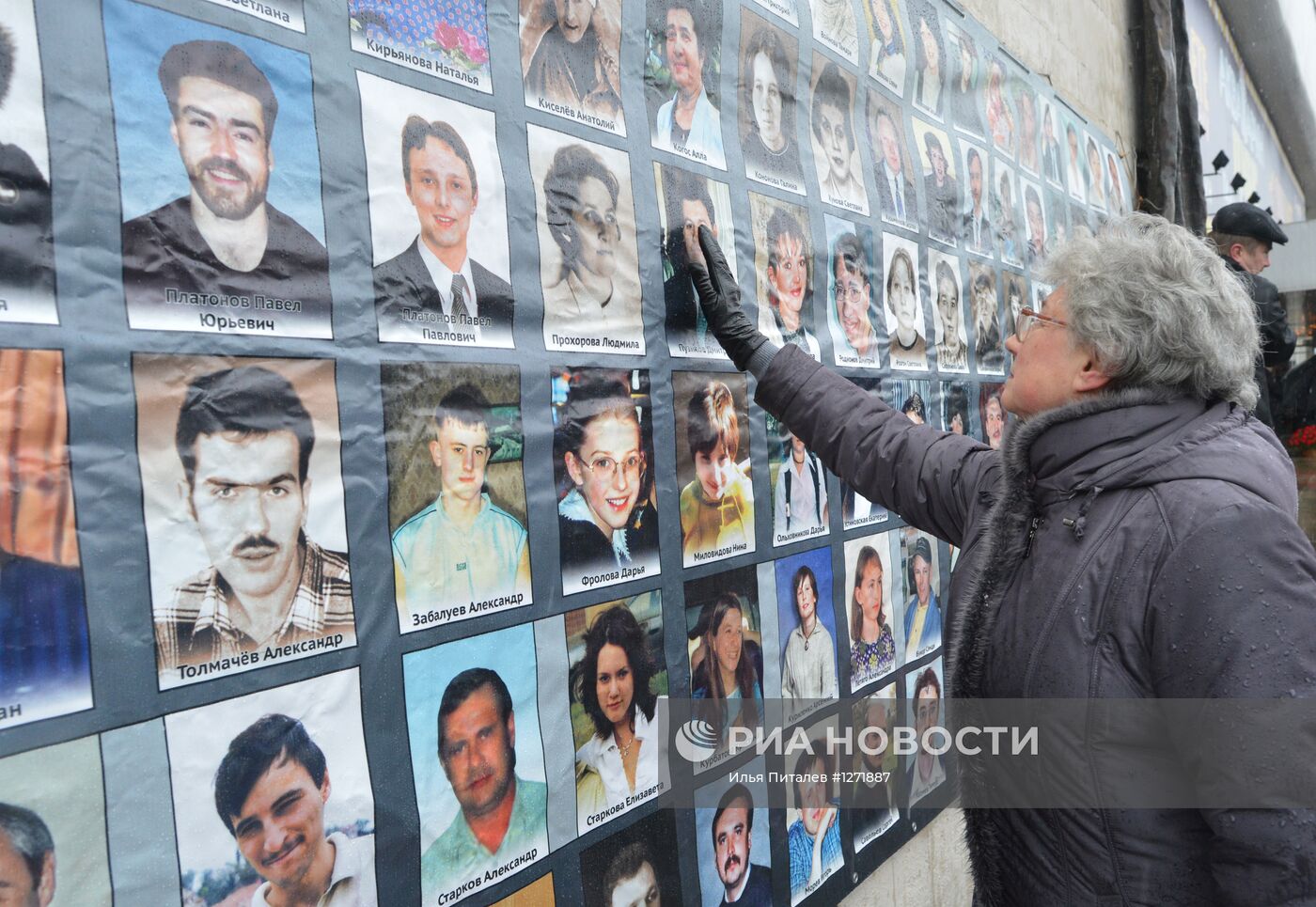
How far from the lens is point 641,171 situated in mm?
1451

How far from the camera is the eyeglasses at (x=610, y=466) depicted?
133cm

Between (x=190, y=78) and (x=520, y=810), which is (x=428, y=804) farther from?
(x=190, y=78)

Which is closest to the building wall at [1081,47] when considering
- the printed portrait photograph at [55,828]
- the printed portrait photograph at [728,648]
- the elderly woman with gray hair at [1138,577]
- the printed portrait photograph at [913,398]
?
the printed portrait photograph at [913,398]

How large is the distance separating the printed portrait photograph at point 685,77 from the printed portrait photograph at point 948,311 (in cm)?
99

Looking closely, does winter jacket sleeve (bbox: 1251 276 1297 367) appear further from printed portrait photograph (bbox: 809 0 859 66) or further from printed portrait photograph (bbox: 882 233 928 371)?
printed portrait photograph (bbox: 809 0 859 66)

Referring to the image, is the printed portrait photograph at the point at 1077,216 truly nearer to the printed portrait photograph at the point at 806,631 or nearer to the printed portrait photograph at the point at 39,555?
the printed portrait photograph at the point at 806,631

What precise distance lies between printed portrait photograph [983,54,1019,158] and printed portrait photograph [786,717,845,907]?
6.66 ft

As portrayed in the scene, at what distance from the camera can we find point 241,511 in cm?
89

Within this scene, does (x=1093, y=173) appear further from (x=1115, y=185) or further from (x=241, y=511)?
(x=241, y=511)

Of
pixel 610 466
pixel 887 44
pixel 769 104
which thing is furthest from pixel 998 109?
pixel 610 466

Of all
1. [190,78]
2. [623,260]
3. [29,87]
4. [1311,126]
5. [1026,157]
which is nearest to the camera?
[29,87]

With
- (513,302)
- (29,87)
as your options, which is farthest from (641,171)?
(29,87)

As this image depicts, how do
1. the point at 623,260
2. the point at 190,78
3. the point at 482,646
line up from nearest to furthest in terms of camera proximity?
the point at 190,78 < the point at 482,646 < the point at 623,260

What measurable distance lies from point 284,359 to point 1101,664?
977 mm
